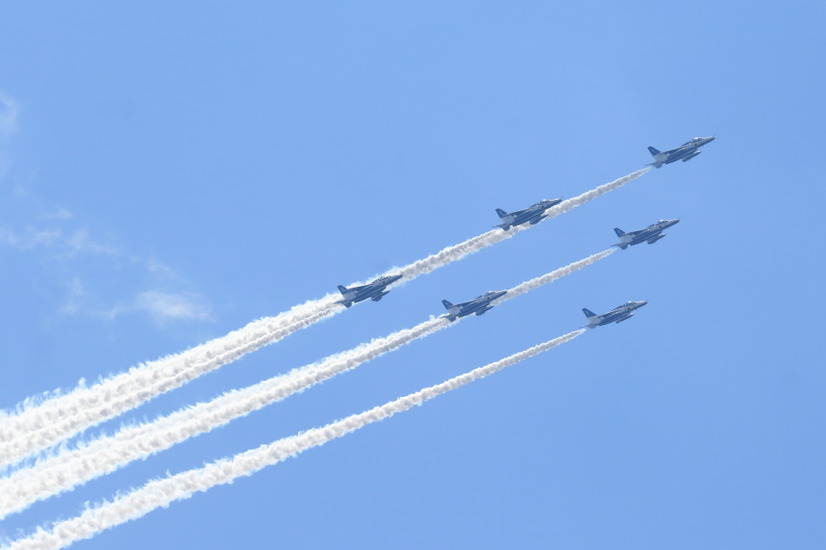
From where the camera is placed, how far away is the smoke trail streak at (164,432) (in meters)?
119

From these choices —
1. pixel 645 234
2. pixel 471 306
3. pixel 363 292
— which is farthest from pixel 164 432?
pixel 645 234

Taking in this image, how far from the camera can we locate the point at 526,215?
145 metres

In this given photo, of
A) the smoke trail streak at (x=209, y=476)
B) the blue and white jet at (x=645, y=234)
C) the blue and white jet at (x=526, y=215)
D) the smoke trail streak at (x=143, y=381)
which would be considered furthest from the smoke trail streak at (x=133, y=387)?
the blue and white jet at (x=645, y=234)

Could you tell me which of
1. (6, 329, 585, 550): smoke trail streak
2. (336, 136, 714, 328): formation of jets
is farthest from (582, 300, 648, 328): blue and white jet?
(6, 329, 585, 550): smoke trail streak

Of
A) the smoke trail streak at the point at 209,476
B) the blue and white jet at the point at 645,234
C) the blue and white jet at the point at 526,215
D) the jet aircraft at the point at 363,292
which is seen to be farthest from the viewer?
the blue and white jet at the point at 645,234

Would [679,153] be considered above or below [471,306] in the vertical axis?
above

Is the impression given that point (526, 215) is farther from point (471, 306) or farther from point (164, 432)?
point (164, 432)

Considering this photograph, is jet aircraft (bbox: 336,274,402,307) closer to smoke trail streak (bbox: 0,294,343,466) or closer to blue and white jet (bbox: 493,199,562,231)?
smoke trail streak (bbox: 0,294,343,466)

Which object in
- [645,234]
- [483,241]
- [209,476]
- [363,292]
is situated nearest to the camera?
[209,476]

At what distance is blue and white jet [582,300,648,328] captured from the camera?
155m

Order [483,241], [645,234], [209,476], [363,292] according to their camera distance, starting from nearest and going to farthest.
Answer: [209,476] → [363,292] → [483,241] → [645,234]

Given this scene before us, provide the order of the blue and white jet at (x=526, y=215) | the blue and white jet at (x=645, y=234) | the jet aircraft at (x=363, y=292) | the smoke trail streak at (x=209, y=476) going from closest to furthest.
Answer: the smoke trail streak at (x=209, y=476)
the jet aircraft at (x=363, y=292)
the blue and white jet at (x=526, y=215)
the blue and white jet at (x=645, y=234)

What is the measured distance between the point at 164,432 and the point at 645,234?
60.7 meters

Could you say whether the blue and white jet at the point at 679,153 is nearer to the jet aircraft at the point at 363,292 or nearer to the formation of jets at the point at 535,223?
the formation of jets at the point at 535,223
